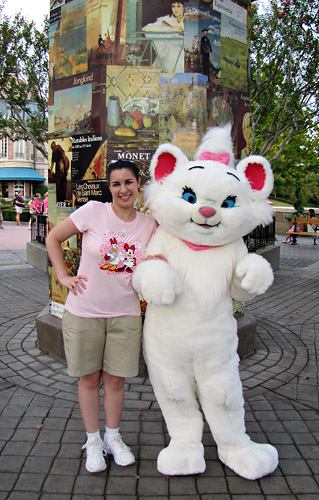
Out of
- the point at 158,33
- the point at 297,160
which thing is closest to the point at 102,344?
the point at 158,33

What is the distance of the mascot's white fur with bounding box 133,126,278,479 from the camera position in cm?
257

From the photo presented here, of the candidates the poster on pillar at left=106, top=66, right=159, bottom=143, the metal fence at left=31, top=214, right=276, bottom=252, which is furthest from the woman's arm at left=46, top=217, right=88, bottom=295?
the metal fence at left=31, top=214, right=276, bottom=252

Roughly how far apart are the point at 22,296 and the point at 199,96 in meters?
→ 5.11

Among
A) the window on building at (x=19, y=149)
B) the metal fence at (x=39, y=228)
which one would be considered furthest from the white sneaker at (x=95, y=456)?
the window on building at (x=19, y=149)

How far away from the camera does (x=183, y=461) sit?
109 inches

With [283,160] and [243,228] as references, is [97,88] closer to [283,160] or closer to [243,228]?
[243,228]

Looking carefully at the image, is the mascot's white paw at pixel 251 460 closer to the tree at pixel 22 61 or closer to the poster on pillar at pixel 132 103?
the poster on pillar at pixel 132 103

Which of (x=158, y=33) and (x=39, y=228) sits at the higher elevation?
(x=158, y=33)

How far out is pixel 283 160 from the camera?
1734 centimetres

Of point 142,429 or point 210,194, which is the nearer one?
point 210,194

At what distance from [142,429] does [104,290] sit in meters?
1.33

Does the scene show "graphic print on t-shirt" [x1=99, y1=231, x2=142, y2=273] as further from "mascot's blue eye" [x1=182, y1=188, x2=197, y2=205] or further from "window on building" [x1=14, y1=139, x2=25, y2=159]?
"window on building" [x1=14, y1=139, x2=25, y2=159]

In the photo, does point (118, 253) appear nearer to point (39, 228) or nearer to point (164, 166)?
point (164, 166)

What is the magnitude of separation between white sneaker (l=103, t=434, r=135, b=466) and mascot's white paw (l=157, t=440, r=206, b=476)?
0.23m
